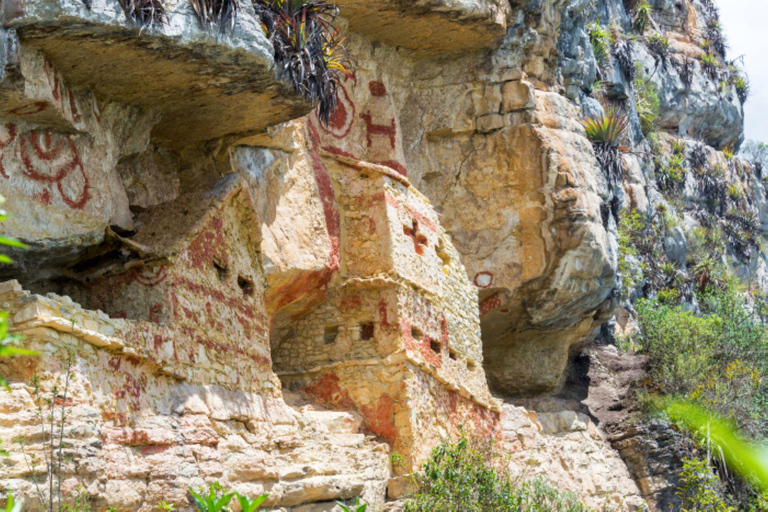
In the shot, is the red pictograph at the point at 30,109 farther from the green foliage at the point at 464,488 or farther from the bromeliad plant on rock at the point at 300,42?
the green foliage at the point at 464,488

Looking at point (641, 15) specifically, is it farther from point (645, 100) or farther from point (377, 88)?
point (377, 88)

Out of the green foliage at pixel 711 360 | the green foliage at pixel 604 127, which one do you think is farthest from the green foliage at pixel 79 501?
the green foliage at pixel 604 127

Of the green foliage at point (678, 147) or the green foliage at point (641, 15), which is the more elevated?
the green foliage at point (641, 15)

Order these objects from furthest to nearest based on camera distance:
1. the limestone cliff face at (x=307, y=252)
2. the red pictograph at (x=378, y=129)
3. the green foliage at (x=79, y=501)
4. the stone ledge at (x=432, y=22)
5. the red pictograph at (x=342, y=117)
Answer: the red pictograph at (x=378, y=129), the stone ledge at (x=432, y=22), the red pictograph at (x=342, y=117), the limestone cliff face at (x=307, y=252), the green foliage at (x=79, y=501)

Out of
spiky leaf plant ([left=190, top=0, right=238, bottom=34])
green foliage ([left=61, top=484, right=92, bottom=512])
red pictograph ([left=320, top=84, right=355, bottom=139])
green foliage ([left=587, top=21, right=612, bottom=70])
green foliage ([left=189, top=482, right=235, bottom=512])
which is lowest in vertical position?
green foliage ([left=189, top=482, right=235, bottom=512])

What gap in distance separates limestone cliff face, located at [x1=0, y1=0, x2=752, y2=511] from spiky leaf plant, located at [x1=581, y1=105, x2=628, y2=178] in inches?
14.9

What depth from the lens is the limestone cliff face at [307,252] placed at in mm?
9469

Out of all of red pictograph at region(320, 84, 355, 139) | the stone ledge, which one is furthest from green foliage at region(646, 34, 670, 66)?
red pictograph at region(320, 84, 355, 139)

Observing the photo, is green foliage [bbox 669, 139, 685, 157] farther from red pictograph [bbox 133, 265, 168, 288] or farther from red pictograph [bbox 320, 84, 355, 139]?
red pictograph [bbox 133, 265, 168, 288]

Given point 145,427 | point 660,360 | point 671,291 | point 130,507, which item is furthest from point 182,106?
point 671,291

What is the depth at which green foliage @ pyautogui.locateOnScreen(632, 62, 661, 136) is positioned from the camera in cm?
2897

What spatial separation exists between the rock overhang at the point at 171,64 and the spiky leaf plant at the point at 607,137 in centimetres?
1193

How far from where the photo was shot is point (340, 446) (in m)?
12.5

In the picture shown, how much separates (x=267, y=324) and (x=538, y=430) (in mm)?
7107
